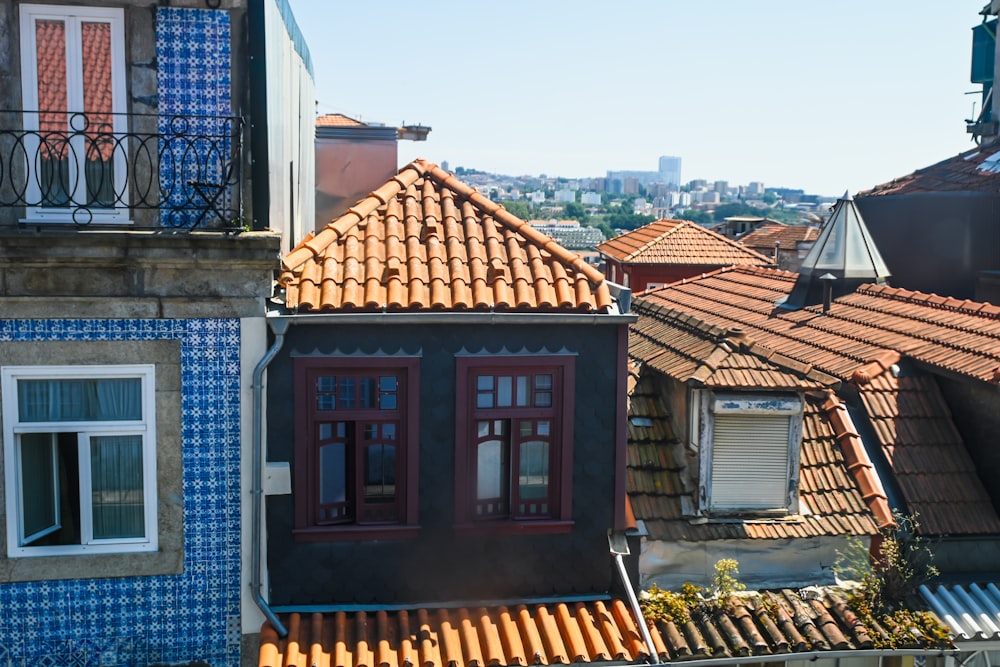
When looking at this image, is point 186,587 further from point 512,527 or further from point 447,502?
point 512,527

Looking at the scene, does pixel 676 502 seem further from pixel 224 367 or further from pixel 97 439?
pixel 97 439

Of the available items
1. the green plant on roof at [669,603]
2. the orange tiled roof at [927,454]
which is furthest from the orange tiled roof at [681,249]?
the green plant on roof at [669,603]

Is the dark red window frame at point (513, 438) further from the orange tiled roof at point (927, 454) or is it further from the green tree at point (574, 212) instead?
the green tree at point (574, 212)

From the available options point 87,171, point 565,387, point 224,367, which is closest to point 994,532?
point 565,387

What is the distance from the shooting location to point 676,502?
30.5ft

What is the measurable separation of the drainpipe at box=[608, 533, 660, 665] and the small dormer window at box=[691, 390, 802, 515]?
1094mm

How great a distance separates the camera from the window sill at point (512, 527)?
27.3 feet

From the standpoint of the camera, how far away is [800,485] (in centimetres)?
943

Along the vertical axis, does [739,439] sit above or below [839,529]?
above

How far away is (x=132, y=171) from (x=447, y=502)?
3867 millimetres

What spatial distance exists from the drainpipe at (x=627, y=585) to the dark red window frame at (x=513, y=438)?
472mm

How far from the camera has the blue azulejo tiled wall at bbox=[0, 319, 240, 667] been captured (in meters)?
7.65

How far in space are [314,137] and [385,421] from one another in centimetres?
490

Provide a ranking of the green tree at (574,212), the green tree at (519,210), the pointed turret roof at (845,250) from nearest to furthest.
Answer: the pointed turret roof at (845,250) < the green tree at (519,210) < the green tree at (574,212)
